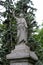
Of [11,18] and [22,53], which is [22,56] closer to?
[22,53]

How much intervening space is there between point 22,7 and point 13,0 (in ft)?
3.35

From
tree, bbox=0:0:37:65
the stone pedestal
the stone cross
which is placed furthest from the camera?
tree, bbox=0:0:37:65

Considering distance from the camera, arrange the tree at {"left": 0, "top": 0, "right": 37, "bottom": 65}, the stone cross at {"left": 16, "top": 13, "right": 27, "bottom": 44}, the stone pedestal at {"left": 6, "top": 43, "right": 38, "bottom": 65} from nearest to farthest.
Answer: the stone pedestal at {"left": 6, "top": 43, "right": 38, "bottom": 65} → the stone cross at {"left": 16, "top": 13, "right": 27, "bottom": 44} → the tree at {"left": 0, "top": 0, "right": 37, "bottom": 65}

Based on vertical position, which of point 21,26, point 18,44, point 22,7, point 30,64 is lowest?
point 30,64

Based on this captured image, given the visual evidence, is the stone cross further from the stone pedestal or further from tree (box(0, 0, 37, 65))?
tree (box(0, 0, 37, 65))

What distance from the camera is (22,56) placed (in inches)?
373

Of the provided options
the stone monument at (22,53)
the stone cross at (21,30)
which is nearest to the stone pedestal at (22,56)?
the stone monument at (22,53)

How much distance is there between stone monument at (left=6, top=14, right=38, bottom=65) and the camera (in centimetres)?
945

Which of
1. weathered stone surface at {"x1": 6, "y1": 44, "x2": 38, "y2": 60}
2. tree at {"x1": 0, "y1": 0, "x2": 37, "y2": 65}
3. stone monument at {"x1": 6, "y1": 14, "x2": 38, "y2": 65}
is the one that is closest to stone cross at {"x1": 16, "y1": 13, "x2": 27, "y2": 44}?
stone monument at {"x1": 6, "y1": 14, "x2": 38, "y2": 65}

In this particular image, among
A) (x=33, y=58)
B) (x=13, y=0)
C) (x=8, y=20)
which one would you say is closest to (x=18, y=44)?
(x=33, y=58)

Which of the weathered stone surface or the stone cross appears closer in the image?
the weathered stone surface

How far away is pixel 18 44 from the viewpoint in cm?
1003

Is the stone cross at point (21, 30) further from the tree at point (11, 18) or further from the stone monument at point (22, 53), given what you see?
the tree at point (11, 18)

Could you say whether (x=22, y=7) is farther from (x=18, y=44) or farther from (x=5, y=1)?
(x=18, y=44)
